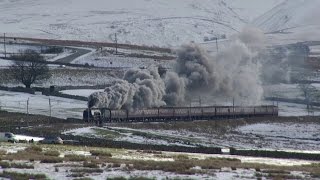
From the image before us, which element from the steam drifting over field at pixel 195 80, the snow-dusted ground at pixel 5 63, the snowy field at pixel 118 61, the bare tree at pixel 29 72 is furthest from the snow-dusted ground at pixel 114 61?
the steam drifting over field at pixel 195 80

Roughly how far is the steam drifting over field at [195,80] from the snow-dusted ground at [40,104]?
22.0 ft

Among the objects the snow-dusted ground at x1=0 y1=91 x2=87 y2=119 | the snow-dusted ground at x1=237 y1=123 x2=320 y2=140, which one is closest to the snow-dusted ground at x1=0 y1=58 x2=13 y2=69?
the snow-dusted ground at x1=0 y1=91 x2=87 y2=119

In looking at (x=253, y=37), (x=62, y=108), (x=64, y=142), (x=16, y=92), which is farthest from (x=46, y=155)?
(x=253, y=37)

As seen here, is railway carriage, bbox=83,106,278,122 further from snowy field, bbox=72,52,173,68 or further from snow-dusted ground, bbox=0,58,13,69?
snow-dusted ground, bbox=0,58,13,69

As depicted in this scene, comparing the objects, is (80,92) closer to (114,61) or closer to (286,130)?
(286,130)

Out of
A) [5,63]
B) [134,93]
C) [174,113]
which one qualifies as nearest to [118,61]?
[5,63]

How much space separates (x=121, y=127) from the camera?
298 ft

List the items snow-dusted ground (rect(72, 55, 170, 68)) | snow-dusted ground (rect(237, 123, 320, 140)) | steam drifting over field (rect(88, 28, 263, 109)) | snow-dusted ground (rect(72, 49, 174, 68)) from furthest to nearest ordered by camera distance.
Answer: snow-dusted ground (rect(72, 55, 170, 68))
snow-dusted ground (rect(72, 49, 174, 68))
steam drifting over field (rect(88, 28, 263, 109))
snow-dusted ground (rect(237, 123, 320, 140))

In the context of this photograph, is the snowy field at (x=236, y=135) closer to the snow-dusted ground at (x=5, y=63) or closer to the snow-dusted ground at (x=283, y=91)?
the snow-dusted ground at (x=283, y=91)

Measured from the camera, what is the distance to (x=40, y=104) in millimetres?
118312

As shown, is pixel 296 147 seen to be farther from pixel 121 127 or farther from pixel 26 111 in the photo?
pixel 26 111

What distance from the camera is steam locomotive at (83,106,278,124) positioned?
9706 centimetres

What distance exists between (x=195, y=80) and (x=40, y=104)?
2456 centimetres

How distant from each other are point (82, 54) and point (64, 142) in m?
121
